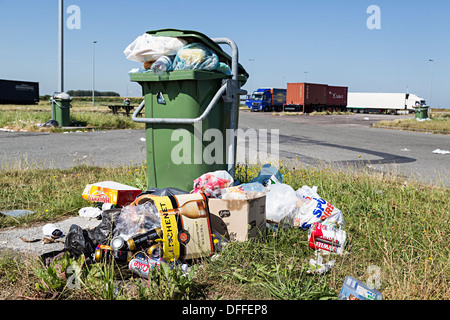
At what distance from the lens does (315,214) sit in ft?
11.4

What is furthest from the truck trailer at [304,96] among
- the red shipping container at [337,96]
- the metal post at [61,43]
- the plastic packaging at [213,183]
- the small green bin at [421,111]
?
the plastic packaging at [213,183]

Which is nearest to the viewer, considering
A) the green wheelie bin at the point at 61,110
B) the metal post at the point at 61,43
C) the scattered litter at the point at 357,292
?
the scattered litter at the point at 357,292

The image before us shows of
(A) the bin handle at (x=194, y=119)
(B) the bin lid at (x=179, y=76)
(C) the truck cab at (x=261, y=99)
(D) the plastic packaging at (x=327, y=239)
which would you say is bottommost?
(D) the plastic packaging at (x=327, y=239)

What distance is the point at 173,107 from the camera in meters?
3.92

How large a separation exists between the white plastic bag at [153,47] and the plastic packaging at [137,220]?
157cm

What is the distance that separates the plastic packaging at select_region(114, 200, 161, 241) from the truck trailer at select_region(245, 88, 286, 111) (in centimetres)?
4078

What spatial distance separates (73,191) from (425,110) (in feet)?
80.8

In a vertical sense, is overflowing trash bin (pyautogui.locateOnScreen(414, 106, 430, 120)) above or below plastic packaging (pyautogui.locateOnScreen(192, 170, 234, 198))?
above

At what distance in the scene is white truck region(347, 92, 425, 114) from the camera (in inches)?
1961

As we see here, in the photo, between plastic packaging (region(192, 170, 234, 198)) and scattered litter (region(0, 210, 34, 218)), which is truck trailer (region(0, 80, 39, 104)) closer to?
scattered litter (region(0, 210, 34, 218))

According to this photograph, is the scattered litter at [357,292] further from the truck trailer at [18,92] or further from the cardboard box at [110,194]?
the truck trailer at [18,92]

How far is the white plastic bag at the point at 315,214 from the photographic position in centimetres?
342
